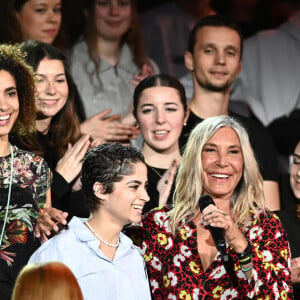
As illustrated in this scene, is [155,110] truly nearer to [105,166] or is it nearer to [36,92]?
[36,92]

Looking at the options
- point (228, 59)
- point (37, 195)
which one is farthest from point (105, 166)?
point (228, 59)

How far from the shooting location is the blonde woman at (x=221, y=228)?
13.4ft

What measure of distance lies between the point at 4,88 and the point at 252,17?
297 cm

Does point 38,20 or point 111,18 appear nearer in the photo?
point 38,20

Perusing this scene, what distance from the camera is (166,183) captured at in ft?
15.9

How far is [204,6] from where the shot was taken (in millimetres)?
6648

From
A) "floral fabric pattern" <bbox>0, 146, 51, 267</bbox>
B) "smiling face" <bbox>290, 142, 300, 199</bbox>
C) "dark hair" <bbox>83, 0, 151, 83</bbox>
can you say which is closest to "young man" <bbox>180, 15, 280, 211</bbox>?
"smiling face" <bbox>290, 142, 300, 199</bbox>

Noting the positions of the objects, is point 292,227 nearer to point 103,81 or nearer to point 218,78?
point 218,78

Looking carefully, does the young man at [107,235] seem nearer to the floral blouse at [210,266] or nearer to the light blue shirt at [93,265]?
the light blue shirt at [93,265]

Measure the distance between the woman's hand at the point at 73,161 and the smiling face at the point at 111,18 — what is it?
1.08 metres

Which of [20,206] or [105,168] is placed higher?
[105,168]

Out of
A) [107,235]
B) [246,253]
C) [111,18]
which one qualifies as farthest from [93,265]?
[111,18]

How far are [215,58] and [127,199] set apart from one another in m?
1.83

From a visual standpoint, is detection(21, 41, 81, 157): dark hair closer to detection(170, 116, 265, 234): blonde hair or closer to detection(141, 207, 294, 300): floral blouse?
detection(170, 116, 265, 234): blonde hair
